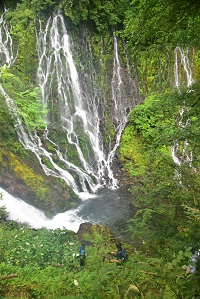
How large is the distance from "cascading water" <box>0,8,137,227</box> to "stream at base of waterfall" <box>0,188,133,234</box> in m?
0.38

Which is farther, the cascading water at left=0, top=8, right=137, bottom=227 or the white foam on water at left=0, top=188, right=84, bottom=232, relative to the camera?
the cascading water at left=0, top=8, right=137, bottom=227

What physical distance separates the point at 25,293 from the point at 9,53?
12.0m

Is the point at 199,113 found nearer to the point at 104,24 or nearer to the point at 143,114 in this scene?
the point at 143,114

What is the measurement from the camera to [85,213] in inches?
358

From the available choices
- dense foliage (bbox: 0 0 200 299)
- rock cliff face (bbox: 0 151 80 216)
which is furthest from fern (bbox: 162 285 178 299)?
rock cliff face (bbox: 0 151 80 216)

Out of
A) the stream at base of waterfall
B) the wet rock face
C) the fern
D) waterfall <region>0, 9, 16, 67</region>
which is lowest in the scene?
the stream at base of waterfall

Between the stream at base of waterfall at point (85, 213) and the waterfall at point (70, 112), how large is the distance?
805mm

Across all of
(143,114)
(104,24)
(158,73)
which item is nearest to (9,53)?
(104,24)

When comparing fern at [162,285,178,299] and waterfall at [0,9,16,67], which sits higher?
waterfall at [0,9,16,67]

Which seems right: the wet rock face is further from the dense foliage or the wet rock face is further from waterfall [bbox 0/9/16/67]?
waterfall [bbox 0/9/16/67]

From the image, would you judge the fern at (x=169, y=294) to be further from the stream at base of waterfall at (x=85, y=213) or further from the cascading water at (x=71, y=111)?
the cascading water at (x=71, y=111)

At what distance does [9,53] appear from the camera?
502 inches

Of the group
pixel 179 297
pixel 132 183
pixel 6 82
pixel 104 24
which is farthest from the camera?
pixel 104 24

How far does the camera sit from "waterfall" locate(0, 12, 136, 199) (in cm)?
1098
